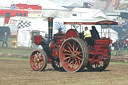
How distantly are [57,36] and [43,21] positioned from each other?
75.7ft

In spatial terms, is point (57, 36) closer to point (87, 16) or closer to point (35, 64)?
point (35, 64)

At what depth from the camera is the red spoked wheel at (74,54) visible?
41.2 ft

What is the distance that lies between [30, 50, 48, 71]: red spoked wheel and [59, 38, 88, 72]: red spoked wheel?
81cm

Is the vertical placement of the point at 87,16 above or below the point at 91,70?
above

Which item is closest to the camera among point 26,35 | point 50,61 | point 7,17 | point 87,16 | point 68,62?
point 68,62

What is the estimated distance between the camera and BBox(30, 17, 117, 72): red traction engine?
12.7m

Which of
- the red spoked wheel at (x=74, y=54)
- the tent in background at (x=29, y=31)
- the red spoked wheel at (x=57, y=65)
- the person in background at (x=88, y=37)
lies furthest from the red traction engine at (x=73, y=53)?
the tent in background at (x=29, y=31)

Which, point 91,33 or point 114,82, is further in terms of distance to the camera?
point 91,33

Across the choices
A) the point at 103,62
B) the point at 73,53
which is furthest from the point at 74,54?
the point at 103,62

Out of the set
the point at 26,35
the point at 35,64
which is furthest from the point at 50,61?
the point at 26,35

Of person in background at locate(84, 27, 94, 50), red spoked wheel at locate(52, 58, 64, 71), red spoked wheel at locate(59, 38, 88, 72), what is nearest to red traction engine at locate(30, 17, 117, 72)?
red spoked wheel at locate(59, 38, 88, 72)

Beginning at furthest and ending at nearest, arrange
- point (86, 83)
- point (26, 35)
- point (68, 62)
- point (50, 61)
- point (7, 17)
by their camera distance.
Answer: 1. point (7, 17)
2. point (26, 35)
3. point (50, 61)
4. point (68, 62)
5. point (86, 83)

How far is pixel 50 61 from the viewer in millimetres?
14227

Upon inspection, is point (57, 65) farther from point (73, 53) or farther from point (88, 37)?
point (88, 37)
